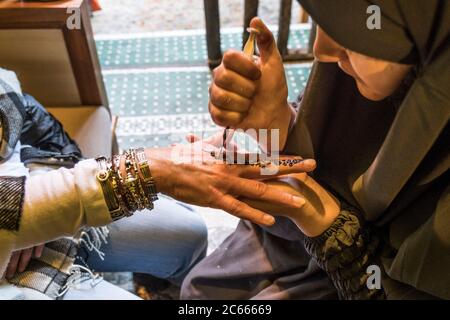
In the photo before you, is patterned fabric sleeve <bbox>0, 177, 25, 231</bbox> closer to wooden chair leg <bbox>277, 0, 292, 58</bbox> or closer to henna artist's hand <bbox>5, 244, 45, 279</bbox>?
henna artist's hand <bbox>5, 244, 45, 279</bbox>

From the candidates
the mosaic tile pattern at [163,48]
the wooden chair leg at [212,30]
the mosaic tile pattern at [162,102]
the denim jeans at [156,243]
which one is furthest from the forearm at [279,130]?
the mosaic tile pattern at [163,48]

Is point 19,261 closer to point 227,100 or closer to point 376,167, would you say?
point 227,100

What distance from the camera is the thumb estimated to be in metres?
0.70

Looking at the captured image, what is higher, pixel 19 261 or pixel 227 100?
pixel 227 100

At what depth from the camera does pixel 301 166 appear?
0.79 meters

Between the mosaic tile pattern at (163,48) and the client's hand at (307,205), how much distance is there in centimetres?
146

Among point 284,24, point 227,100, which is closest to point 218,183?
point 227,100

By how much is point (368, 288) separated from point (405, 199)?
18cm

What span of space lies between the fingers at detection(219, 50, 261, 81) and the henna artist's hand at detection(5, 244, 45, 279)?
0.53 m

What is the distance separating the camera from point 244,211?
0.80m

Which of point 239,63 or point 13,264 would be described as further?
point 13,264

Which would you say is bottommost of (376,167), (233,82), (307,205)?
(307,205)

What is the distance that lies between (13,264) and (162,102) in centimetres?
126

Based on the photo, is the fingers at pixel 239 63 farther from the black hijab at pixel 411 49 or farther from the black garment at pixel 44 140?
the black garment at pixel 44 140
